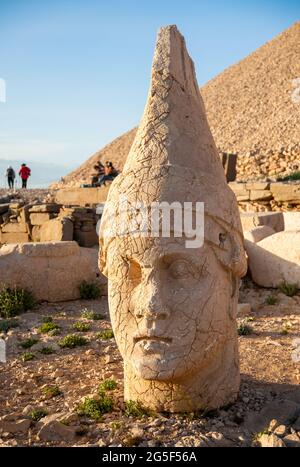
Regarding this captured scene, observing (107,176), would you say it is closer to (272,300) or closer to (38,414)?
(272,300)

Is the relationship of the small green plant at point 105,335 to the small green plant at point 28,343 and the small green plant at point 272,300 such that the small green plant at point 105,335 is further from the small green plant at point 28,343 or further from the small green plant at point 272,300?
the small green plant at point 272,300

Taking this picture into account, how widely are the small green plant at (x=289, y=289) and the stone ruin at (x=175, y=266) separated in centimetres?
432

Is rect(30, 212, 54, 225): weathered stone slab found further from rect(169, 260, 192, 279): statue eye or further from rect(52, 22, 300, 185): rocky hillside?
rect(52, 22, 300, 185): rocky hillside

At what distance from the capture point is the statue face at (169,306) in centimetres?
415

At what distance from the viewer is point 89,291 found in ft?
30.5

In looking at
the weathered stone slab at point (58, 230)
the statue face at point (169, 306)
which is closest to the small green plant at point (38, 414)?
the statue face at point (169, 306)

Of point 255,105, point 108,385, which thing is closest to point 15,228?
point 108,385

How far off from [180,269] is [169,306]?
0.30 m

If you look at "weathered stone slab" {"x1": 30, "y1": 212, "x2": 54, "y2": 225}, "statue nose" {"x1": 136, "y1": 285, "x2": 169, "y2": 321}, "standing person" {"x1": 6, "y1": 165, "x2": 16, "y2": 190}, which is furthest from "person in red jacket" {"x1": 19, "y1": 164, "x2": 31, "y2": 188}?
"statue nose" {"x1": 136, "y1": 285, "x2": 169, "y2": 321}

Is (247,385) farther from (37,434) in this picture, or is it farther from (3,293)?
(3,293)

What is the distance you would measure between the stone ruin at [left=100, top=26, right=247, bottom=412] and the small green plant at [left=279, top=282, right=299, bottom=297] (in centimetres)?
432

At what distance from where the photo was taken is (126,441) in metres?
3.90
